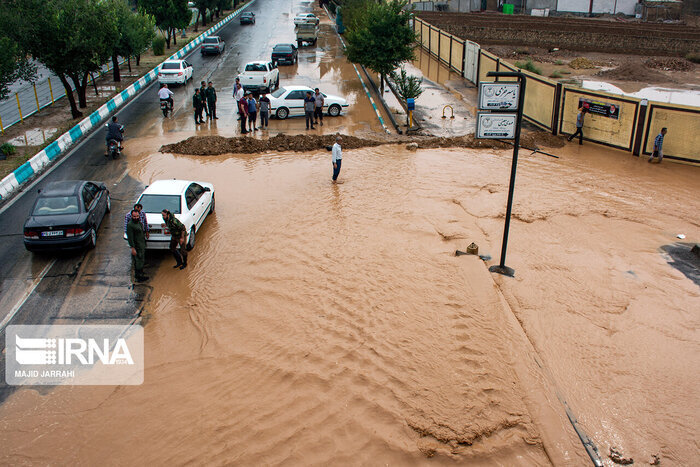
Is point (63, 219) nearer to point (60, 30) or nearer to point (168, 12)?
point (60, 30)

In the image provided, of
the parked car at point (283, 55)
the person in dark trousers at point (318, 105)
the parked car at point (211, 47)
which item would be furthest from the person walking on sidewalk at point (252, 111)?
the parked car at point (211, 47)

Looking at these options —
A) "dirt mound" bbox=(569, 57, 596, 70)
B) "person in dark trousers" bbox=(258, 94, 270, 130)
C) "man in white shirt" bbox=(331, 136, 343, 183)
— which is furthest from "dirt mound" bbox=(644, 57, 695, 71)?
"man in white shirt" bbox=(331, 136, 343, 183)

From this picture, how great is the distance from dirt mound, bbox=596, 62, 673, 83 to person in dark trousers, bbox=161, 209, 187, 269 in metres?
34.9

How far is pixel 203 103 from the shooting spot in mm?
23578

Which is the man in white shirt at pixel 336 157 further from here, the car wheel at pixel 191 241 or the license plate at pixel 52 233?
the license plate at pixel 52 233

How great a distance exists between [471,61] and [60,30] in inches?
906

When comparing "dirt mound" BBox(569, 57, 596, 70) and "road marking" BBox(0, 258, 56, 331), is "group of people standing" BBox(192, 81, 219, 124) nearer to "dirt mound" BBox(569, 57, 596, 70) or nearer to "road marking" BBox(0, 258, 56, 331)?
"road marking" BBox(0, 258, 56, 331)

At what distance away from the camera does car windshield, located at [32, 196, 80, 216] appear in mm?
12688

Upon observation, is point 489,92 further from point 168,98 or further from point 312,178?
point 168,98

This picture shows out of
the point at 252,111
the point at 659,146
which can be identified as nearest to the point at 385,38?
the point at 252,111

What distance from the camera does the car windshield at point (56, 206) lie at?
1269 centimetres

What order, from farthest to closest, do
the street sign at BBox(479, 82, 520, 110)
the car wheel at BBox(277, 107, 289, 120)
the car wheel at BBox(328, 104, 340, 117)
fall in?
the car wheel at BBox(328, 104, 340, 117) → the car wheel at BBox(277, 107, 289, 120) → the street sign at BBox(479, 82, 520, 110)

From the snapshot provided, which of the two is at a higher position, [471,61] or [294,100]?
[471,61]

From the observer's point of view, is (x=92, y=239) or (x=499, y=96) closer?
(x=499, y=96)
